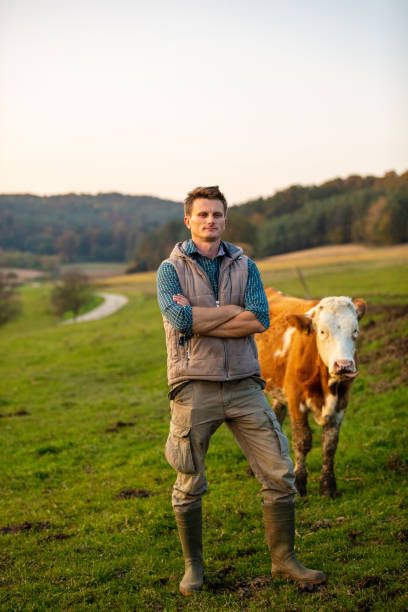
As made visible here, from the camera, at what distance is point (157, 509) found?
25.9 feet

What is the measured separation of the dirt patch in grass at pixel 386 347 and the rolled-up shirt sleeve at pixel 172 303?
28.8 feet

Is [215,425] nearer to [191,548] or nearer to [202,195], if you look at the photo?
[191,548]

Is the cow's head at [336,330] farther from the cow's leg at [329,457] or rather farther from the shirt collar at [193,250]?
the shirt collar at [193,250]

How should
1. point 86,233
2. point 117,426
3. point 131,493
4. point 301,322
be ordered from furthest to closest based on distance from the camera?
point 86,233
point 117,426
point 131,493
point 301,322

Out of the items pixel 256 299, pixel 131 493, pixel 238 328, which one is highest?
pixel 256 299

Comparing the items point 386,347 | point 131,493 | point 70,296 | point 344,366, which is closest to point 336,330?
point 344,366

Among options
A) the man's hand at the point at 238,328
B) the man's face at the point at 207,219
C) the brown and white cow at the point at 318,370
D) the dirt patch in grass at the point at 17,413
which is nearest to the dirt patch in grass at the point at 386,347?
the brown and white cow at the point at 318,370

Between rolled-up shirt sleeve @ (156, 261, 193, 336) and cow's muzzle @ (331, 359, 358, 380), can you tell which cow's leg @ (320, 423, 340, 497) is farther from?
rolled-up shirt sleeve @ (156, 261, 193, 336)

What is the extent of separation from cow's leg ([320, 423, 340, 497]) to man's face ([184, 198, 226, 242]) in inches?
135

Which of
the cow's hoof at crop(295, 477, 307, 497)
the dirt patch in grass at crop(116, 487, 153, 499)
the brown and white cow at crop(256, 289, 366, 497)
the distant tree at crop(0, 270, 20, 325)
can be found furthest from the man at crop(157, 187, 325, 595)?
the distant tree at crop(0, 270, 20, 325)

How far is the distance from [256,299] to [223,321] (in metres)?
0.39

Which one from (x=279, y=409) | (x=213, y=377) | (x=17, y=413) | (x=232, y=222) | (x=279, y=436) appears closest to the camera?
(x=213, y=377)

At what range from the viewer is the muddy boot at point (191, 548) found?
5.36 metres

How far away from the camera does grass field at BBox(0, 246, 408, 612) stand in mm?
5391
